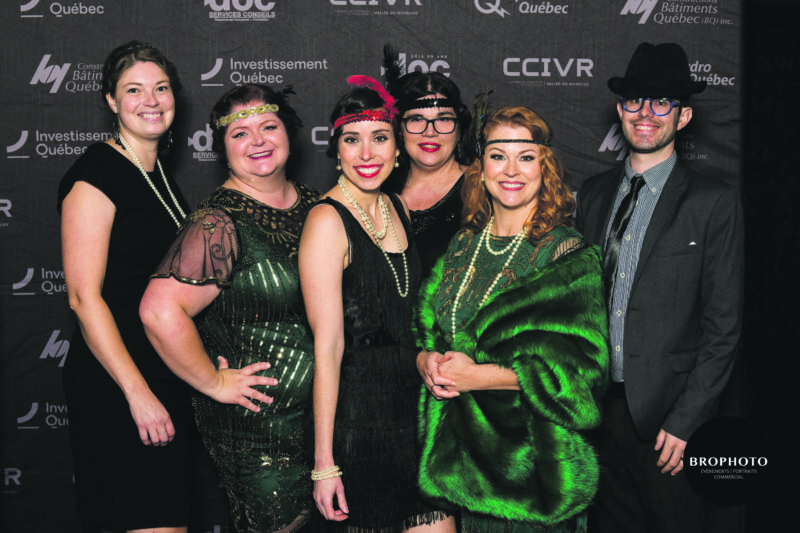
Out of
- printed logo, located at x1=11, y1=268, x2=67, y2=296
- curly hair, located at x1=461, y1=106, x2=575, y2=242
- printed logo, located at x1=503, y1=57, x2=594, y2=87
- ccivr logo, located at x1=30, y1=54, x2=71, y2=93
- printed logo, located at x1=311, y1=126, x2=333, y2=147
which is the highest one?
ccivr logo, located at x1=30, y1=54, x2=71, y2=93

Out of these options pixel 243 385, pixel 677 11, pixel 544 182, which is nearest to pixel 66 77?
pixel 243 385

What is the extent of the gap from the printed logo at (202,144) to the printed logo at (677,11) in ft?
7.01

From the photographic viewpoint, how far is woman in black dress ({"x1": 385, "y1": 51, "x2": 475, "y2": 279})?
2.66 meters

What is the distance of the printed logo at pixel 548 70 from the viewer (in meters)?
3.29

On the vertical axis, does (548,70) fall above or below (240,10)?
below

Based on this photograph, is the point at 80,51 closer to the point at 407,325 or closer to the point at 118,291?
the point at 118,291

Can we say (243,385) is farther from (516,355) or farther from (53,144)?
(53,144)

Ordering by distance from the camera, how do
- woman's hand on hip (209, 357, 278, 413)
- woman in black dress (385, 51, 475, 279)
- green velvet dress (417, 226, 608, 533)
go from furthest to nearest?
woman in black dress (385, 51, 475, 279)
woman's hand on hip (209, 357, 278, 413)
green velvet dress (417, 226, 608, 533)

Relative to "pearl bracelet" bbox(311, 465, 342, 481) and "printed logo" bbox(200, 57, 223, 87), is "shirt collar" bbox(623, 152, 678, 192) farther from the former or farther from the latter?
"printed logo" bbox(200, 57, 223, 87)

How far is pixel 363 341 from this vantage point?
2041 mm

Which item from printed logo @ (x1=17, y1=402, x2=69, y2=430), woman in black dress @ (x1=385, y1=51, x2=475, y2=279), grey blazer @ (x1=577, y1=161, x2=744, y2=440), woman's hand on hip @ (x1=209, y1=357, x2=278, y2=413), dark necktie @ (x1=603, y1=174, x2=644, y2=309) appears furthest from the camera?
printed logo @ (x1=17, y1=402, x2=69, y2=430)

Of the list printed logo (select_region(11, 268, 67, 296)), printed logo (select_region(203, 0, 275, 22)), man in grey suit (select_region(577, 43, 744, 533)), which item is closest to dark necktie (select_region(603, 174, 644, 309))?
man in grey suit (select_region(577, 43, 744, 533))

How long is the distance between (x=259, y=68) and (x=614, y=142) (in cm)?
181

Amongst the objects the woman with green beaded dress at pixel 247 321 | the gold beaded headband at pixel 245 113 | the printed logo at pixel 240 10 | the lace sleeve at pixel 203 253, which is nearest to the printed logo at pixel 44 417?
the woman with green beaded dress at pixel 247 321
